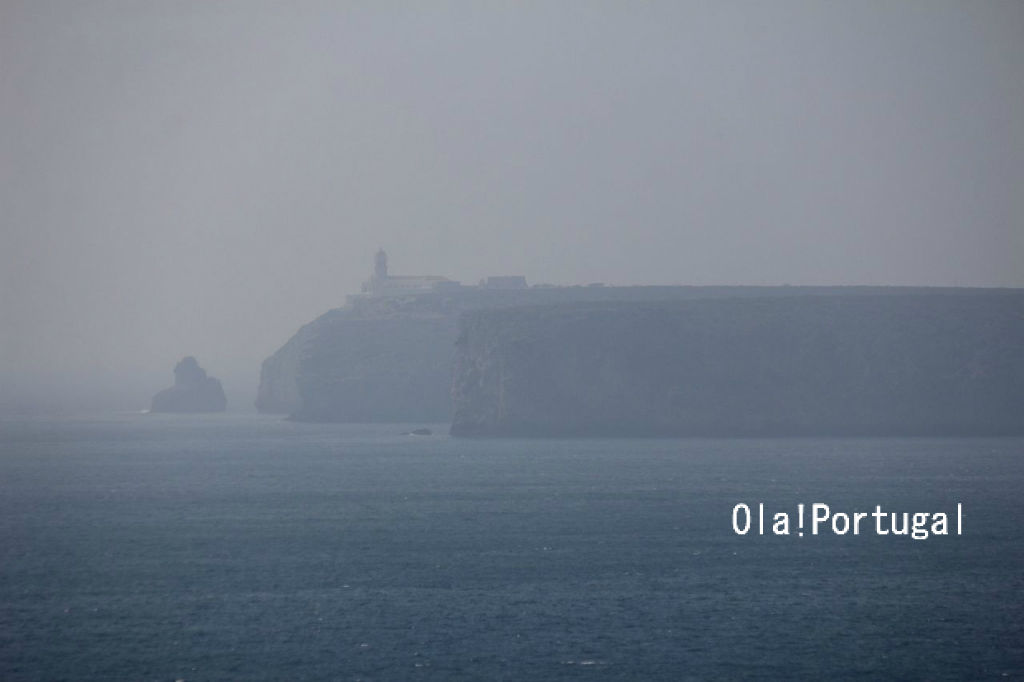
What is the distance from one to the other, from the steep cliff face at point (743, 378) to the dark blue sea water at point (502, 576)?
35538mm

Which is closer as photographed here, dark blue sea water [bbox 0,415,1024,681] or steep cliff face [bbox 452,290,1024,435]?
dark blue sea water [bbox 0,415,1024,681]

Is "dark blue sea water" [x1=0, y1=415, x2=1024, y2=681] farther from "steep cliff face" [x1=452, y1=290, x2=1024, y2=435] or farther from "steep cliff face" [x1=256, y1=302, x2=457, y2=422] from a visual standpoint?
"steep cliff face" [x1=256, y1=302, x2=457, y2=422]

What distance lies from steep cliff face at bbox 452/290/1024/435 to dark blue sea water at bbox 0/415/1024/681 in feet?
117

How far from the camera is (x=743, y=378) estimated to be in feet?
461

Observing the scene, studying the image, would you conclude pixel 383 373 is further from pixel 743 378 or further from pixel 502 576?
pixel 502 576

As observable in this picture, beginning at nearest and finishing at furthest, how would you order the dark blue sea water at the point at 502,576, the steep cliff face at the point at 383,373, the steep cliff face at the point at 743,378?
the dark blue sea water at the point at 502,576 < the steep cliff face at the point at 743,378 < the steep cliff face at the point at 383,373

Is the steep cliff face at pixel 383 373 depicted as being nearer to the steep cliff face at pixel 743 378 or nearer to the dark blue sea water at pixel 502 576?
the steep cliff face at pixel 743 378

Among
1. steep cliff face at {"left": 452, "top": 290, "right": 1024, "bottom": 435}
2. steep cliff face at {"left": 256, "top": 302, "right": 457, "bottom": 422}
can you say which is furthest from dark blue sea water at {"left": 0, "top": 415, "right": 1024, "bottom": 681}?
steep cliff face at {"left": 256, "top": 302, "right": 457, "bottom": 422}

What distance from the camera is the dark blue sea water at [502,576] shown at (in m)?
40.6

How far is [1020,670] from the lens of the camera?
127ft

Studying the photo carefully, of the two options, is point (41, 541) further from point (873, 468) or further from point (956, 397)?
point (956, 397)

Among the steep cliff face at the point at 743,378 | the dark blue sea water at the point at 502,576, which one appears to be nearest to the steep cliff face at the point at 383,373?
the steep cliff face at the point at 743,378

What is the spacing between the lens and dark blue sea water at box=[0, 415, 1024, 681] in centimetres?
4056

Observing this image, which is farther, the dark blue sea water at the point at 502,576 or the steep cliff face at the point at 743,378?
the steep cliff face at the point at 743,378
